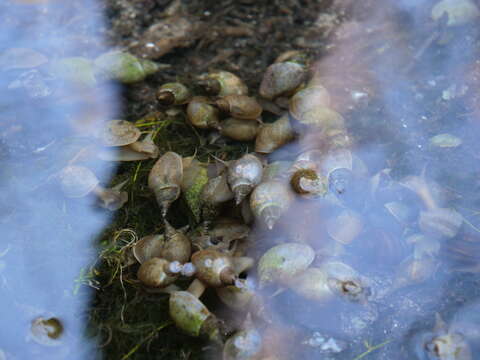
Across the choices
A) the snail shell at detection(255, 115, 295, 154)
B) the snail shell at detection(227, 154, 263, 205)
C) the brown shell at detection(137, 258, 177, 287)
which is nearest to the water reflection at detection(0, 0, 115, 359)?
the brown shell at detection(137, 258, 177, 287)

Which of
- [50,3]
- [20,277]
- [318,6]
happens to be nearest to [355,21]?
[318,6]

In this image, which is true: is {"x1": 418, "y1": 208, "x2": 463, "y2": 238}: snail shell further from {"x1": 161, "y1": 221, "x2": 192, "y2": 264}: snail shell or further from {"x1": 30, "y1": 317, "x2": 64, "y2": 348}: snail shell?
{"x1": 30, "y1": 317, "x2": 64, "y2": 348}: snail shell

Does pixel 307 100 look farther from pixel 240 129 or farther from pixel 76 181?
pixel 76 181

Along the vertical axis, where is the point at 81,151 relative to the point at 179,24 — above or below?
below

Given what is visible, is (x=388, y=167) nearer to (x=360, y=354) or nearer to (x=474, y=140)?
(x=474, y=140)

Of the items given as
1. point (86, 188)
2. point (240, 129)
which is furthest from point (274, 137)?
point (86, 188)

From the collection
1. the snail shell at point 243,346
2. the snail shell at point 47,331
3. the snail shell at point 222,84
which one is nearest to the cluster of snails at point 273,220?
the snail shell at point 243,346

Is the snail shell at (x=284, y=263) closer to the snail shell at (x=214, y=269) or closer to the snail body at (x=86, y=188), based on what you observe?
the snail shell at (x=214, y=269)
